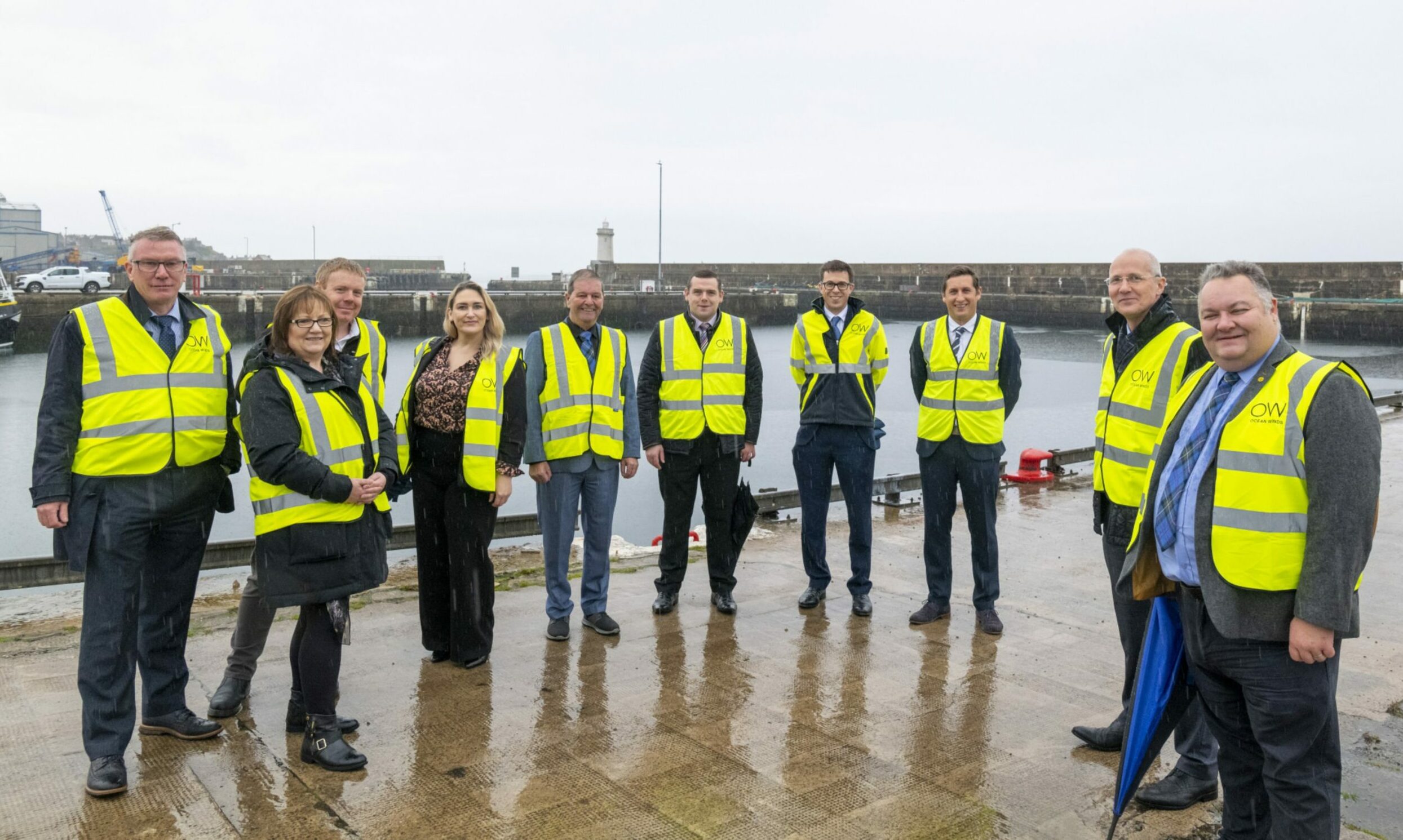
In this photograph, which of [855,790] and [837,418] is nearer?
[855,790]

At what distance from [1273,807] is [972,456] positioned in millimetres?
2506

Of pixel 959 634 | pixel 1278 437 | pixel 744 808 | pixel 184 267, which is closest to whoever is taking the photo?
pixel 1278 437

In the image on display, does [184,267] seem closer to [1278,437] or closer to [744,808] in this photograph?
[744,808]

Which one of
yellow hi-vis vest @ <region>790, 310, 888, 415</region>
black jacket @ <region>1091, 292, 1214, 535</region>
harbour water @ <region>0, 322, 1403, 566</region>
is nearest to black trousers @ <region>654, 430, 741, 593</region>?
yellow hi-vis vest @ <region>790, 310, 888, 415</region>

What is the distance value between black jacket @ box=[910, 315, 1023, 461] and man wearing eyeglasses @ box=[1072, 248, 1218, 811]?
3.66ft

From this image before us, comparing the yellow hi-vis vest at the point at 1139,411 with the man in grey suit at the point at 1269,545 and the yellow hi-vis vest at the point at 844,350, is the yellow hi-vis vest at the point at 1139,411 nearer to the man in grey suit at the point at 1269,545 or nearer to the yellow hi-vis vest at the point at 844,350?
the man in grey suit at the point at 1269,545

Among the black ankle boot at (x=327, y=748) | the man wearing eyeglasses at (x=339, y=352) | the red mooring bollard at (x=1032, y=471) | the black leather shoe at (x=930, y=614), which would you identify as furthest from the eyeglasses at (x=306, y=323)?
the red mooring bollard at (x=1032, y=471)

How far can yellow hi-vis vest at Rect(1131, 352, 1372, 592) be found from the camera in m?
2.22

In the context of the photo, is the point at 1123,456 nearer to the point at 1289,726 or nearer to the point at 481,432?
the point at 1289,726

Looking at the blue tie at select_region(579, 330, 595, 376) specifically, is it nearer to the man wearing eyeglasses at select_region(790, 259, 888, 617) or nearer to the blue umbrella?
the man wearing eyeglasses at select_region(790, 259, 888, 617)

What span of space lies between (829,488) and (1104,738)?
2.03 m

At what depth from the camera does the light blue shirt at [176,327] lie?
318cm

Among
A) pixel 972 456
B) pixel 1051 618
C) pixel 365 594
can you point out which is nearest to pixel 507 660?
pixel 365 594

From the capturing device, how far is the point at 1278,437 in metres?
2.24
